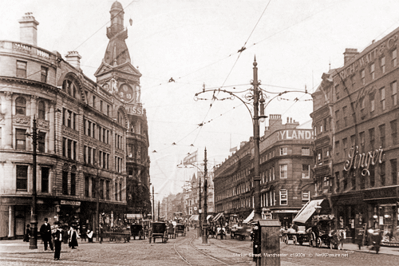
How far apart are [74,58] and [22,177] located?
713 inches

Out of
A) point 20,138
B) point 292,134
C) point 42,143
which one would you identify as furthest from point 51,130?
point 292,134

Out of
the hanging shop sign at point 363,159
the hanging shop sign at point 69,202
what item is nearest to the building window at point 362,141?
the hanging shop sign at point 363,159

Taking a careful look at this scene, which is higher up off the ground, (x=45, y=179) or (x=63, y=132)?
(x=63, y=132)

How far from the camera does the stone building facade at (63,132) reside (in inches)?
1331

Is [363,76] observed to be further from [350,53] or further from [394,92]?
[350,53]

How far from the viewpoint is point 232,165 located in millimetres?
86188

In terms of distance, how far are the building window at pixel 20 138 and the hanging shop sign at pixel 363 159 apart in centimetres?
2245

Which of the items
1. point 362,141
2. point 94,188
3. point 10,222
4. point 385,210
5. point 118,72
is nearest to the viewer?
point 362,141

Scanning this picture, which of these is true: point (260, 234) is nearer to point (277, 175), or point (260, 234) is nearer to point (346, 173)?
point (346, 173)

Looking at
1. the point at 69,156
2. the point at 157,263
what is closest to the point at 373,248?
the point at 157,263

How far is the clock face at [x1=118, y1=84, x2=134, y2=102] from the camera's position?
162 ft

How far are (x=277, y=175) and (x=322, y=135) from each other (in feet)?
46.8

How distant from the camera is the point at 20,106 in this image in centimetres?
3441

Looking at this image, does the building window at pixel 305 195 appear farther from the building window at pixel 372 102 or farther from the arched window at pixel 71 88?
the arched window at pixel 71 88
